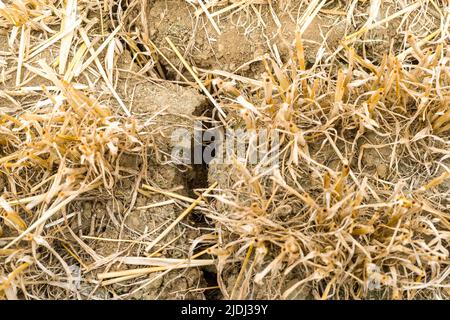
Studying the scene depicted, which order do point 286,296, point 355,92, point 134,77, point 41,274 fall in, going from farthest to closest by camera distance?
1. point 134,77
2. point 355,92
3. point 41,274
4. point 286,296

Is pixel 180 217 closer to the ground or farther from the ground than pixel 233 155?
closer to the ground

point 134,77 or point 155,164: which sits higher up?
point 134,77

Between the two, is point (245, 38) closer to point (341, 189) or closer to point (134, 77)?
point (134, 77)

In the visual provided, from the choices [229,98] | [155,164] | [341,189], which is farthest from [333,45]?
[155,164]

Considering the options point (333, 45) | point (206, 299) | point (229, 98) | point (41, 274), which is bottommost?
point (206, 299)

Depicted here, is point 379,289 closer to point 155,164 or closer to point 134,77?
point 155,164

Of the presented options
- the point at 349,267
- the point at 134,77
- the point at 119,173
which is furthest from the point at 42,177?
the point at 349,267

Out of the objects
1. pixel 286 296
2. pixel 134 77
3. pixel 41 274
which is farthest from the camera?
pixel 134 77

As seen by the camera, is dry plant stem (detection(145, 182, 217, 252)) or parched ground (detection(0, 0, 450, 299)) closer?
parched ground (detection(0, 0, 450, 299))

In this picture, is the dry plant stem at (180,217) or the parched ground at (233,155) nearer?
the parched ground at (233,155)

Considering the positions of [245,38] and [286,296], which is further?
[245,38]
